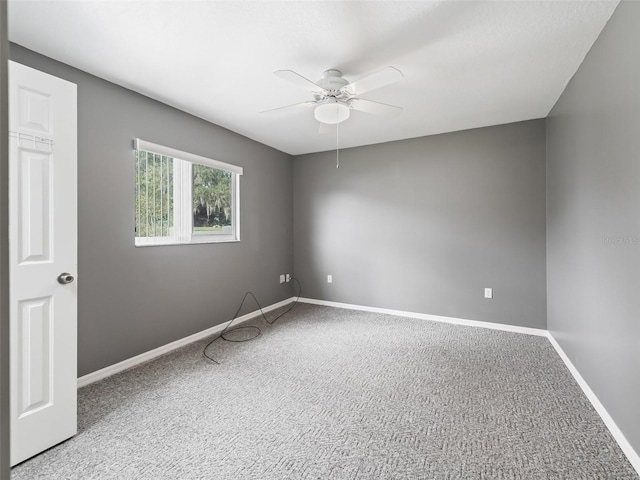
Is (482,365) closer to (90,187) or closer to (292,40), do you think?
(292,40)

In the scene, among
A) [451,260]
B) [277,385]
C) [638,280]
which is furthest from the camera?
[451,260]

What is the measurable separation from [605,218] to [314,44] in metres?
2.11

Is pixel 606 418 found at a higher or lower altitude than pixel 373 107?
lower

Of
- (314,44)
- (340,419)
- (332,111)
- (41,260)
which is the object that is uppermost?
(314,44)

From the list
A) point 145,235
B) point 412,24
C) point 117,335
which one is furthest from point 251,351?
point 412,24

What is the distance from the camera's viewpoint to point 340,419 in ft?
6.30

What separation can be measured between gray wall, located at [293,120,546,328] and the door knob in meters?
3.37

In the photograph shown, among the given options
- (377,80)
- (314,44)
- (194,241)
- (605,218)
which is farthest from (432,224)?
(194,241)

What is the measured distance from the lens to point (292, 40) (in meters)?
1.98

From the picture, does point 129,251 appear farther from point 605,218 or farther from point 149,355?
point 605,218

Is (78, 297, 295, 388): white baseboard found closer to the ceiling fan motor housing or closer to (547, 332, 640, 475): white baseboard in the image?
the ceiling fan motor housing

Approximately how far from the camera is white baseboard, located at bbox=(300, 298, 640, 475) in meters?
1.60

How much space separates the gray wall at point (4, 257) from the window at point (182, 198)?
2.68 metres

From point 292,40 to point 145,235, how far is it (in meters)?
2.10
